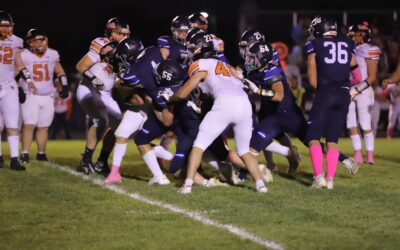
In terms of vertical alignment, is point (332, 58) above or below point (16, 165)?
above

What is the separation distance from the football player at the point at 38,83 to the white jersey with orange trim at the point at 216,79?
12.3 ft

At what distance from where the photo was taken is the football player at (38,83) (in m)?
11.2

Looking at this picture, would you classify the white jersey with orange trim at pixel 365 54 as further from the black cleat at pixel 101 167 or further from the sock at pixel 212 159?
the black cleat at pixel 101 167

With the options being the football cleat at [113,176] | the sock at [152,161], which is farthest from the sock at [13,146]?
the sock at [152,161]

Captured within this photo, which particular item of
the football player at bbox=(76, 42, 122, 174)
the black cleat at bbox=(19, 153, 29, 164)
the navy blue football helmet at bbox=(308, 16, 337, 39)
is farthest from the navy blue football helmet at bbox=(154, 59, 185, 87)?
the black cleat at bbox=(19, 153, 29, 164)

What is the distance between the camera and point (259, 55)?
28.2ft

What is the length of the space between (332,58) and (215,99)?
1.41 metres

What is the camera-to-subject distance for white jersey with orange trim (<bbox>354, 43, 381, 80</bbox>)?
432 inches

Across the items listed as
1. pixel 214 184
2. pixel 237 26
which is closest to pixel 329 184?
pixel 214 184

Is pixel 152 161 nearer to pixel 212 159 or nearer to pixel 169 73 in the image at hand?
pixel 212 159

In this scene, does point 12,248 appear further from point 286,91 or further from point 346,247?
point 286,91

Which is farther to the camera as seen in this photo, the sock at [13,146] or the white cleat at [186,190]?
the sock at [13,146]

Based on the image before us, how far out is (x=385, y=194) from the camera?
8.37 meters

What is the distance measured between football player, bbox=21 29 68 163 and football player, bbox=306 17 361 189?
405 cm
